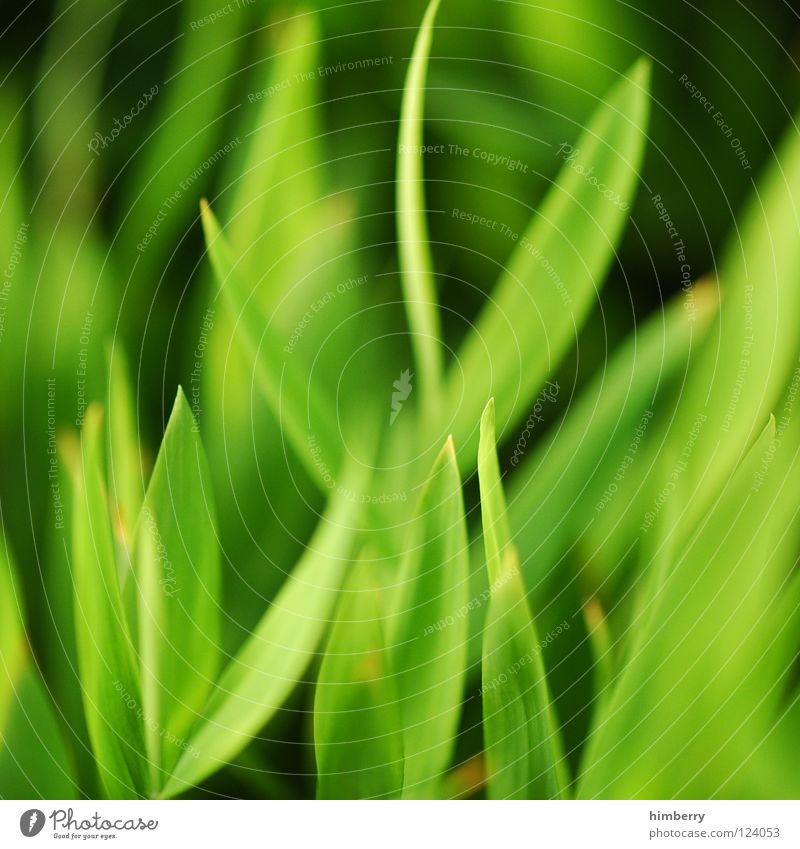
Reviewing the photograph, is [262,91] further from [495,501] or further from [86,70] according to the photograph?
[495,501]

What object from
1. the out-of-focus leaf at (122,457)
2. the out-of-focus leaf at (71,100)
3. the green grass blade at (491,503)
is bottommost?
the green grass blade at (491,503)

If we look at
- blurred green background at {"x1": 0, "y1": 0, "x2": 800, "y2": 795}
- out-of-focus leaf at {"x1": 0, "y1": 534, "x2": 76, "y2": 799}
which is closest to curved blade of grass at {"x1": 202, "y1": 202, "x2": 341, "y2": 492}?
blurred green background at {"x1": 0, "y1": 0, "x2": 800, "y2": 795}

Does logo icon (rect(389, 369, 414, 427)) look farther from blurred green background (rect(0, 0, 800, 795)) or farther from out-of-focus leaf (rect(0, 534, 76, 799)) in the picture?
out-of-focus leaf (rect(0, 534, 76, 799))

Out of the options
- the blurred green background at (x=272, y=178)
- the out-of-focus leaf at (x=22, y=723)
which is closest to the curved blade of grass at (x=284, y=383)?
the blurred green background at (x=272, y=178)

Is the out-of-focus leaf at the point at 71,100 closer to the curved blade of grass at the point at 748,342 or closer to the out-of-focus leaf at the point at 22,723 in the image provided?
the out-of-focus leaf at the point at 22,723
